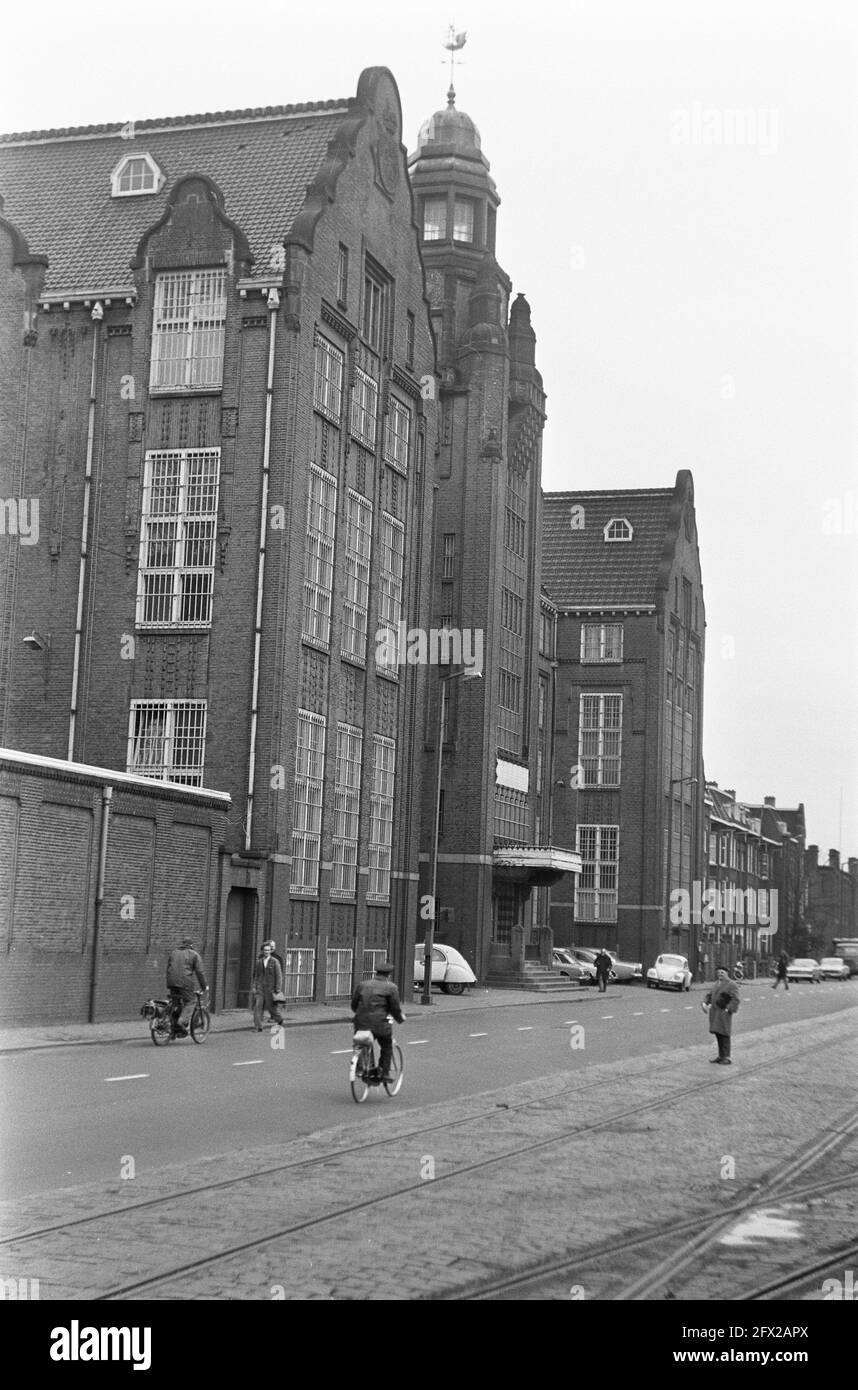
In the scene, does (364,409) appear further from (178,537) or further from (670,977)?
(670,977)

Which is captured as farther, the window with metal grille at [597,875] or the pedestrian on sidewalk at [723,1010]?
the window with metal grille at [597,875]

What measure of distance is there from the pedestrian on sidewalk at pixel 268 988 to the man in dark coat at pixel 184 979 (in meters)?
3.42

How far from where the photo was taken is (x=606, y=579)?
84000 mm

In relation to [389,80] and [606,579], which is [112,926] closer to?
[389,80]

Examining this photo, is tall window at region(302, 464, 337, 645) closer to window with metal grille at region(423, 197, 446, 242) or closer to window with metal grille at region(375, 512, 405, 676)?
window with metal grille at region(375, 512, 405, 676)

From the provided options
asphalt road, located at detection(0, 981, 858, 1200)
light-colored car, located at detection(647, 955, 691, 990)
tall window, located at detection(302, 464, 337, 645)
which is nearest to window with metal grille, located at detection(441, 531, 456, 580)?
light-colored car, located at detection(647, 955, 691, 990)

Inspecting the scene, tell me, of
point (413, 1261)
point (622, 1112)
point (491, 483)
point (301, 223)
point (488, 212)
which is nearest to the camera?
point (413, 1261)

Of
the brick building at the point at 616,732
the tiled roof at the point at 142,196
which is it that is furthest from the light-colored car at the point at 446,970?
the brick building at the point at 616,732

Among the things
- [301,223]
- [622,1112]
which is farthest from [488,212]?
[622,1112]

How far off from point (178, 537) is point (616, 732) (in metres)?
45.3

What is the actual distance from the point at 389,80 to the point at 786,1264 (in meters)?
40.7

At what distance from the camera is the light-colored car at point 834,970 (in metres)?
113

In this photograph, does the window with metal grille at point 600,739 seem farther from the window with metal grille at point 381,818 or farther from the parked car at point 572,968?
the window with metal grille at point 381,818

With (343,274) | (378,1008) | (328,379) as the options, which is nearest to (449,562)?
(343,274)
